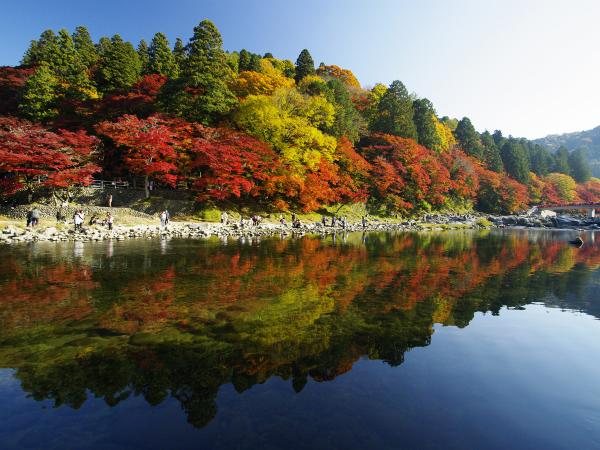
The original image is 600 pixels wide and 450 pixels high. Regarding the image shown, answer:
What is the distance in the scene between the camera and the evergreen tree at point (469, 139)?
76062 millimetres

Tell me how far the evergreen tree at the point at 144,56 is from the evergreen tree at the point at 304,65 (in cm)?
2639

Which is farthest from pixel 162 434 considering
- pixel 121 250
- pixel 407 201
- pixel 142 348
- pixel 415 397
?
pixel 407 201

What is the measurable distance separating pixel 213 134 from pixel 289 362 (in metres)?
33.0

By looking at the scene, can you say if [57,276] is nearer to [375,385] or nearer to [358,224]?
[375,385]

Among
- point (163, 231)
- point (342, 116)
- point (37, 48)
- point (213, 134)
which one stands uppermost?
point (37, 48)

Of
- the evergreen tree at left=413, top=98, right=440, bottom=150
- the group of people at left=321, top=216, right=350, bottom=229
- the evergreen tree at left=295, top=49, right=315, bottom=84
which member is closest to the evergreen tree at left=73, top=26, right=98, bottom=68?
the evergreen tree at left=295, top=49, right=315, bottom=84

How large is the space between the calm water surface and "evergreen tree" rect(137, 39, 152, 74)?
53.6m

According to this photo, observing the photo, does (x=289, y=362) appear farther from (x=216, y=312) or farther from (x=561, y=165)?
(x=561, y=165)

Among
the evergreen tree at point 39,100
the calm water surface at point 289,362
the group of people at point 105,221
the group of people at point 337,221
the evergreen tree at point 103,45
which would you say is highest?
the evergreen tree at point 103,45

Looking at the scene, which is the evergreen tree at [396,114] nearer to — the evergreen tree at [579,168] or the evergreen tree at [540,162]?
the evergreen tree at [540,162]

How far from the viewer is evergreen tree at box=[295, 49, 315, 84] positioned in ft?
210

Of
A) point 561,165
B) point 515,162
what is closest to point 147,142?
point 515,162

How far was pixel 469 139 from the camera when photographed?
77.3 metres

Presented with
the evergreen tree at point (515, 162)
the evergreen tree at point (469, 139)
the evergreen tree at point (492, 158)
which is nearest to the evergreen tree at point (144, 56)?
the evergreen tree at point (469, 139)
